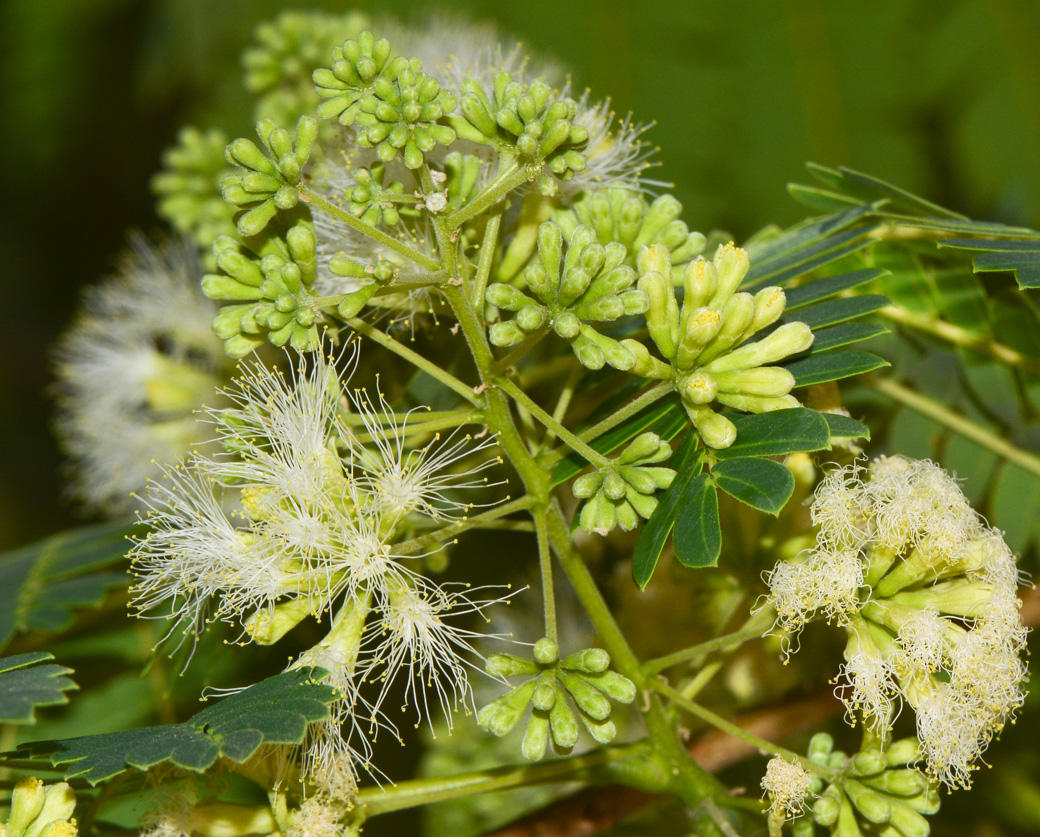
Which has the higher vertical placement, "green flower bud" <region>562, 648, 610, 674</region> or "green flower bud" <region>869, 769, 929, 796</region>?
"green flower bud" <region>562, 648, 610, 674</region>

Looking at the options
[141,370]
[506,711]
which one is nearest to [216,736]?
[506,711]

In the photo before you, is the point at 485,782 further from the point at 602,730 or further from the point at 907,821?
the point at 907,821

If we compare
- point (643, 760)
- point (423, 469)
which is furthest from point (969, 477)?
point (423, 469)

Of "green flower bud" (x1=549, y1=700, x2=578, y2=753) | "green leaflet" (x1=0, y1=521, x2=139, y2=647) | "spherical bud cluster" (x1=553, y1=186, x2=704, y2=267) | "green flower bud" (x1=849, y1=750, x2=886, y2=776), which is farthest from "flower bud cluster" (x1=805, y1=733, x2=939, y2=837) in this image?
"green leaflet" (x1=0, y1=521, x2=139, y2=647)

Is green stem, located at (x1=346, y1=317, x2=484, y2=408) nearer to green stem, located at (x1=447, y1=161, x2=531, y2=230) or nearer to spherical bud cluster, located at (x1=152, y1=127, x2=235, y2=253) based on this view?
green stem, located at (x1=447, y1=161, x2=531, y2=230)

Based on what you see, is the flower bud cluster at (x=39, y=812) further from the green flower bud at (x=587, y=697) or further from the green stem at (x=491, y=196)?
the green stem at (x=491, y=196)

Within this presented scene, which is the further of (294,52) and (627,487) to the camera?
(294,52)
